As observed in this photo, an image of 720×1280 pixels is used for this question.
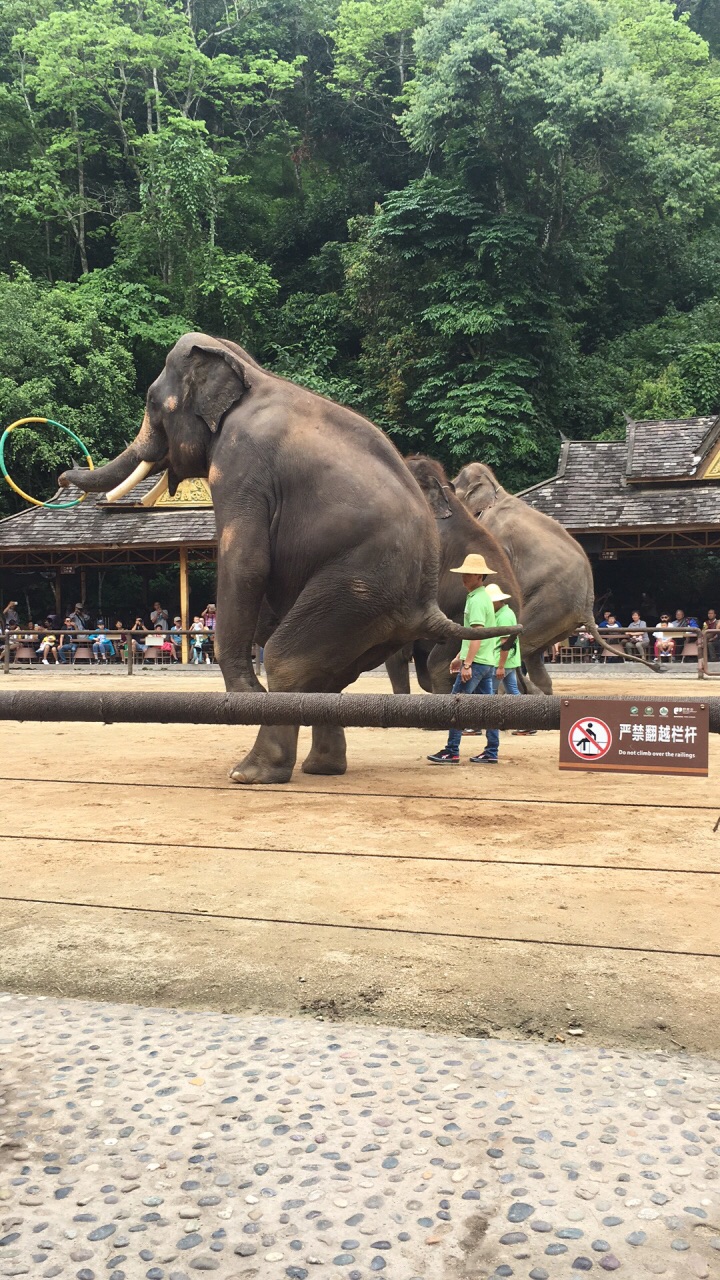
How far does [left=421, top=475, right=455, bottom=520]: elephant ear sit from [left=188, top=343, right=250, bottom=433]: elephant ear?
2.08 metres

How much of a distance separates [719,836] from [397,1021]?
7.91 ft

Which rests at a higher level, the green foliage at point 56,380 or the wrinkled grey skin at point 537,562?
the green foliage at point 56,380

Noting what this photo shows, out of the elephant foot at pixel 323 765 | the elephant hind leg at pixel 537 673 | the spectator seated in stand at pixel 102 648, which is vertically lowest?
the spectator seated in stand at pixel 102 648

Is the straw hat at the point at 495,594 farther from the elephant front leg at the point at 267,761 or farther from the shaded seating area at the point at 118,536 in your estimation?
the shaded seating area at the point at 118,536

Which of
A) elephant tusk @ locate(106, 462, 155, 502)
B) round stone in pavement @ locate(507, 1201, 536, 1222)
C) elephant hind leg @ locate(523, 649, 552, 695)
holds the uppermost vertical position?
elephant tusk @ locate(106, 462, 155, 502)

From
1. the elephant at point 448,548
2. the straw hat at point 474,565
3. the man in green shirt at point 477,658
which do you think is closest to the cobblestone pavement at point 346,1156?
the man in green shirt at point 477,658

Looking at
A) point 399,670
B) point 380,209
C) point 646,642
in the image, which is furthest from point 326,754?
point 380,209

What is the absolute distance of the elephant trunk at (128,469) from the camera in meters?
6.73

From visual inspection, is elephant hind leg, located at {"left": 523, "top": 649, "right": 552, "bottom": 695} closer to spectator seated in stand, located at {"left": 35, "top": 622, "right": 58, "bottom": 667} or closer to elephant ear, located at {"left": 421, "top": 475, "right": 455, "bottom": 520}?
elephant ear, located at {"left": 421, "top": 475, "right": 455, "bottom": 520}

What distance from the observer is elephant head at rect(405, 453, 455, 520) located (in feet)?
26.2

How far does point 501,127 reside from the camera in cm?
2891

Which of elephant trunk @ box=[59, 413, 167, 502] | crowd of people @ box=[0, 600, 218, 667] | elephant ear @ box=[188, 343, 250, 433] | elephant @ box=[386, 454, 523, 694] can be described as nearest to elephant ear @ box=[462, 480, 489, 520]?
elephant @ box=[386, 454, 523, 694]


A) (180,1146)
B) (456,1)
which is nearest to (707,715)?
(180,1146)

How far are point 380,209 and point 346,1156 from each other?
32437 mm
